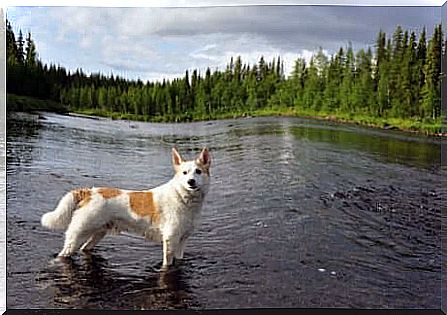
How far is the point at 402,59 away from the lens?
3.89 m

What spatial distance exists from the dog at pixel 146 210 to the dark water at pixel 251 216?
0.35 ft

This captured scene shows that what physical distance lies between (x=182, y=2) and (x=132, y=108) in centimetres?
70

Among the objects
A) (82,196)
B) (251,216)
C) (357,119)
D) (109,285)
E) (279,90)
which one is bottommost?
(109,285)

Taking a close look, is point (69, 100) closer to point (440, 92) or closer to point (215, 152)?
point (215, 152)

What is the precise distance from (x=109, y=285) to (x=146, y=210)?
1.41 feet

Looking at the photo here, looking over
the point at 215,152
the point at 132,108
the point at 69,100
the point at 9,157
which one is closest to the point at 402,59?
the point at 215,152

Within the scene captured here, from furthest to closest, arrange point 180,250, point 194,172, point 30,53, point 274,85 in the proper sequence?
point 274,85 → point 30,53 → point 180,250 → point 194,172


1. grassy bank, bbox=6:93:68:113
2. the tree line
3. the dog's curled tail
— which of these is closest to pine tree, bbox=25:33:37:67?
the tree line

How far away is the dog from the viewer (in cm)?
355

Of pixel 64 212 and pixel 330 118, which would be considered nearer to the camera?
pixel 64 212

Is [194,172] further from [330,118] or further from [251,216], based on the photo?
[330,118]

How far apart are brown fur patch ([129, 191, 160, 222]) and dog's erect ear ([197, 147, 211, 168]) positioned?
1.06 ft

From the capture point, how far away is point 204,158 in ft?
11.6

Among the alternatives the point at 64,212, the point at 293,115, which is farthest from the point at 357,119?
the point at 64,212
